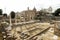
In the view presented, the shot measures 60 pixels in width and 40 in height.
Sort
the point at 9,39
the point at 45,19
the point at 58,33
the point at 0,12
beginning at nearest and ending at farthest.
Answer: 1. the point at 9,39
2. the point at 58,33
3. the point at 45,19
4. the point at 0,12

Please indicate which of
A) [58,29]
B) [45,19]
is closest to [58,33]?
[58,29]

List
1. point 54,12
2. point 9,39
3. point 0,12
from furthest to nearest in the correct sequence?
point 54,12 → point 0,12 → point 9,39

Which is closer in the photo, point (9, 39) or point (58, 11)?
point (9, 39)

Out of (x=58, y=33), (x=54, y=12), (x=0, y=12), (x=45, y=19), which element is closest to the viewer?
(x=58, y=33)

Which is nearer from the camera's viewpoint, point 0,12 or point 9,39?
point 9,39

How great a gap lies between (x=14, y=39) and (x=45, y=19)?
27.8 m

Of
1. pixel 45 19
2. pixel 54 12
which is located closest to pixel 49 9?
pixel 54 12

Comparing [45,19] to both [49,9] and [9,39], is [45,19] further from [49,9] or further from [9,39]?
[9,39]

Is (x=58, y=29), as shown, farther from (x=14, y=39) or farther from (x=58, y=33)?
(x=14, y=39)

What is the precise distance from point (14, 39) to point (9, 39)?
0.32 metres

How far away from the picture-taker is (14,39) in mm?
8289

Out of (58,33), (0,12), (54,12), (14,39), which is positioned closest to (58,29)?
(58,33)

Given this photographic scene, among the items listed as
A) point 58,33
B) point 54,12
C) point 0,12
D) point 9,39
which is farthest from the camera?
point 54,12

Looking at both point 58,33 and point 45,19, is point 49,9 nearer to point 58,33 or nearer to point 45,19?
point 45,19
